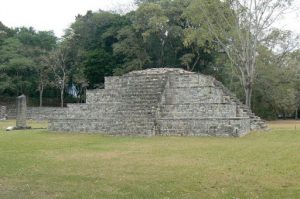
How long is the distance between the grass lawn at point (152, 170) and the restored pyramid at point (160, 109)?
3.40 meters

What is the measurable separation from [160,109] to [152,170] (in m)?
10.8

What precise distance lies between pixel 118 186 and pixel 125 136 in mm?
10852

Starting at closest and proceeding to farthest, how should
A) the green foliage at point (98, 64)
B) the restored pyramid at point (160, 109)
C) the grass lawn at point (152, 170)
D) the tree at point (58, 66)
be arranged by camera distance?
the grass lawn at point (152, 170) → the restored pyramid at point (160, 109) → the green foliage at point (98, 64) → the tree at point (58, 66)

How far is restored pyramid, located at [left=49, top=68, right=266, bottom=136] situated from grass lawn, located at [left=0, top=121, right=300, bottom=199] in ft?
11.2

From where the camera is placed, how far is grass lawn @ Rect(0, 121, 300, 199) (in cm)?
718

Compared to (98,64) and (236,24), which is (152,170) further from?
(98,64)

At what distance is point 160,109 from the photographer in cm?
2014

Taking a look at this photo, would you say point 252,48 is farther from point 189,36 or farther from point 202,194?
point 202,194

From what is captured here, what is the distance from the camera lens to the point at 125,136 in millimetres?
18484

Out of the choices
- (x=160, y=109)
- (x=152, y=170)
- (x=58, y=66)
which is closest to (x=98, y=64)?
(x=58, y=66)

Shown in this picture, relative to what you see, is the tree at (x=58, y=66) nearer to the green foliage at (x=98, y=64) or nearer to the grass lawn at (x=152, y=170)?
the green foliage at (x=98, y=64)

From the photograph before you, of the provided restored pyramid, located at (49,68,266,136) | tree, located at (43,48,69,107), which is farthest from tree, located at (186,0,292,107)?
tree, located at (43,48,69,107)

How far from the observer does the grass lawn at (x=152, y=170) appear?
718cm

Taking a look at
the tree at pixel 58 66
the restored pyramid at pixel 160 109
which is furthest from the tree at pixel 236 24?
the tree at pixel 58 66
